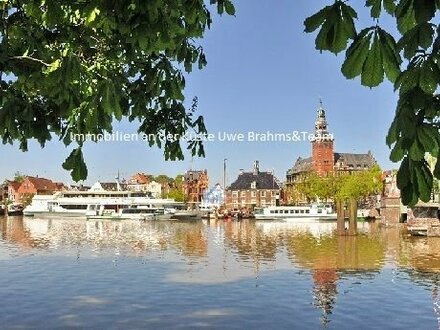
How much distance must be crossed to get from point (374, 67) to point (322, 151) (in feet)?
481

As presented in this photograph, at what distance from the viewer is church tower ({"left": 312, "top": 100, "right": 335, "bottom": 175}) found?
145 metres

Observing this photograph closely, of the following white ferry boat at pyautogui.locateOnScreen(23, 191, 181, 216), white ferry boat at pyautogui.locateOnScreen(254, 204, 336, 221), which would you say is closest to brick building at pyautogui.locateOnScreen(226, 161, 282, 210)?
white ferry boat at pyautogui.locateOnScreen(23, 191, 181, 216)

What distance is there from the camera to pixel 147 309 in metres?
16.6

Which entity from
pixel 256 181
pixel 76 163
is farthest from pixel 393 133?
pixel 256 181

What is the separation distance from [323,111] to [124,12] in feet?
469

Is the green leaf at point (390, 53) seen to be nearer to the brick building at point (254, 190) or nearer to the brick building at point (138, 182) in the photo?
the brick building at point (254, 190)

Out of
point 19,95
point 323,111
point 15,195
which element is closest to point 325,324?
point 19,95

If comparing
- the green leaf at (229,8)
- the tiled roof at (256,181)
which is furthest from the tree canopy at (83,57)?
the tiled roof at (256,181)

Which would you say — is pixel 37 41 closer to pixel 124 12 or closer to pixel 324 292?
pixel 124 12

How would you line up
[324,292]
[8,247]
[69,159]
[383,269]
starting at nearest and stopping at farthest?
[69,159]
[324,292]
[383,269]
[8,247]

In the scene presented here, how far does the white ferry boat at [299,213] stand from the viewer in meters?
91.9

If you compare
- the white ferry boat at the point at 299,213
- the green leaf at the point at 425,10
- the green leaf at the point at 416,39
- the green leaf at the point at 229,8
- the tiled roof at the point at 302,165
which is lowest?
the white ferry boat at the point at 299,213

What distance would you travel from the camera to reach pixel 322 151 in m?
146

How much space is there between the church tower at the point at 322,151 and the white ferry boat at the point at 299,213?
165ft
